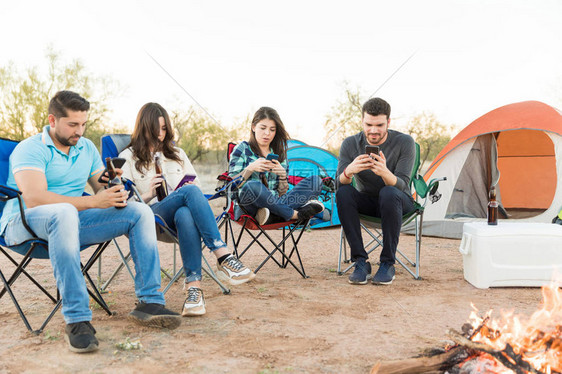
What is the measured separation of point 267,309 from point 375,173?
1.10 m

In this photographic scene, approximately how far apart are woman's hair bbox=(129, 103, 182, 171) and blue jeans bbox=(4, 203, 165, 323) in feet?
2.04

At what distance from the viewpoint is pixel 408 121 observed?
1068 centimetres

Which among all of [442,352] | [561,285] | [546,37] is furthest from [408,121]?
[442,352]

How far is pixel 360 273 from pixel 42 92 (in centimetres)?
940

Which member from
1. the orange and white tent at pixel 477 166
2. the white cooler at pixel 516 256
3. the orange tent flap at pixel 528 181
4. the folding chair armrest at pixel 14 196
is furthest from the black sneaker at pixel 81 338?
the orange tent flap at pixel 528 181

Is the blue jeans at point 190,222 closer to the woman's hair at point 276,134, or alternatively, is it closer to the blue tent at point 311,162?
the woman's hair at point 276,134

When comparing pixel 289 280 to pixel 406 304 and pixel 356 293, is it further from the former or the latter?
pixel 406 304

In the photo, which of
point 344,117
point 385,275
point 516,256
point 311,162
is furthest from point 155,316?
point 344,117

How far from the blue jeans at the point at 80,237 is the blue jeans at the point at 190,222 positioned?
0.27m

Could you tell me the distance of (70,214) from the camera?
6.35 feet

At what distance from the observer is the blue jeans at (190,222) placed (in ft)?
7.91

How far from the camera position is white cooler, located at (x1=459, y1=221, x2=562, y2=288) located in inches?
113

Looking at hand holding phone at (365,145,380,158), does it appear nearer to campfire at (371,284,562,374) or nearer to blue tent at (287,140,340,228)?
campfire at (371,284,562,374)

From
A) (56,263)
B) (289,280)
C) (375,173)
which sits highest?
(375,173)
